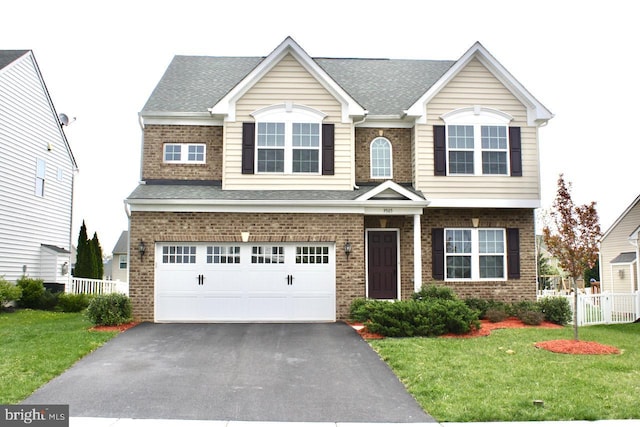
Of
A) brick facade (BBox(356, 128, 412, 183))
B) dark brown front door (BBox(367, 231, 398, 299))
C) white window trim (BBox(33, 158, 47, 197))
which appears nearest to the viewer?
dark brown front door (BBox(367, 231, 398, 299))

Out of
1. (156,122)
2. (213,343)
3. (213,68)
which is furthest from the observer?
(213,68)

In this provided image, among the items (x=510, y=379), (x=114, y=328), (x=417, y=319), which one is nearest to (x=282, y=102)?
(x=417, y=319)

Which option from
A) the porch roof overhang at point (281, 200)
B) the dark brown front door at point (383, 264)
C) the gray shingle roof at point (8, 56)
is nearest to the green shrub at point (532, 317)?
the dark brown front door at point (383, 264)

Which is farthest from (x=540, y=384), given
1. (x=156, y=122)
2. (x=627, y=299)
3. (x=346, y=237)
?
(x=156, y=122)

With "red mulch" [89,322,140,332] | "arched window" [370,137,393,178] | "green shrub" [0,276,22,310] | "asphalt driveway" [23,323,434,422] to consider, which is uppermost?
"arched window" [370,137,393,178]

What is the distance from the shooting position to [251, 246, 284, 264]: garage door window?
16.2m

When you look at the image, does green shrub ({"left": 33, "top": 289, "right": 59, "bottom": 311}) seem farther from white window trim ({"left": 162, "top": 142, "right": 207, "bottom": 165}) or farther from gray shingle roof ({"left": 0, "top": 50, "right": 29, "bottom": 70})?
gray shingle roof ({"left": 0, "top": 50, "right": 29, "bottom": 70})

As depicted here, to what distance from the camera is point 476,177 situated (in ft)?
57.2

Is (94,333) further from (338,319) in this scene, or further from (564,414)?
(564,414)

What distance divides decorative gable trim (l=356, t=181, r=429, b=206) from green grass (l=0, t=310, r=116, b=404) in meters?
7.72

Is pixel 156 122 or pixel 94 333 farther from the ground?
pixel 156 122

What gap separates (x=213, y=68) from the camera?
21094 millimetres

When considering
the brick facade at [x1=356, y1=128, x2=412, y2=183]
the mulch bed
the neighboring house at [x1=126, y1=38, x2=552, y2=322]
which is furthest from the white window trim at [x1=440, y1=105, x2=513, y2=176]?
the mulch bed

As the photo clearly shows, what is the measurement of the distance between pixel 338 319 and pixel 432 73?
10.1 meters
